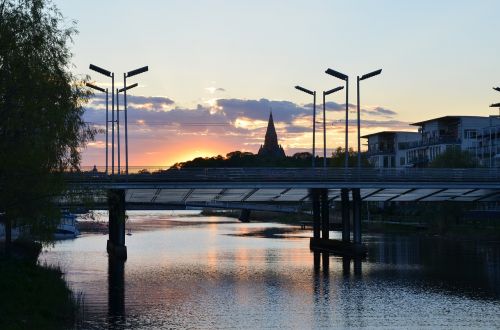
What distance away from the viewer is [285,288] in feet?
210

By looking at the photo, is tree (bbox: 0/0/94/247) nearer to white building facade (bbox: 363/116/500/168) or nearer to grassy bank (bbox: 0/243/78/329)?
grassy bank (bbox: 0/243/78/329)

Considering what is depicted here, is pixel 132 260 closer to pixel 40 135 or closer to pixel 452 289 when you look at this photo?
pixel 452 289

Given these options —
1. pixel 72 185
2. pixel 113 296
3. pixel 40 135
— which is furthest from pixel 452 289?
pixel 40 135

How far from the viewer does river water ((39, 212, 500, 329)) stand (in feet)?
157

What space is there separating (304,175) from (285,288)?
24329 mm

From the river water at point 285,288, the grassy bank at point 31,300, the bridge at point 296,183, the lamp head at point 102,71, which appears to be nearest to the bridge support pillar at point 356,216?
the bridge at point 296,183

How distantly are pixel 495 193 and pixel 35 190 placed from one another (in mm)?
69437

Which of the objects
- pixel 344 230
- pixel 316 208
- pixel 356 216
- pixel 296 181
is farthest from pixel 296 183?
pixel 316 208

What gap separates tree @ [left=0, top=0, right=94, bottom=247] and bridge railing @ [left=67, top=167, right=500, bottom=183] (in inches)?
1376

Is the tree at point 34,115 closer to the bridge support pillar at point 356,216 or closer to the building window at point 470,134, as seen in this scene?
the bridge support pillar at point 356,216

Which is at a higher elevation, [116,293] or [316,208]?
[316,208]

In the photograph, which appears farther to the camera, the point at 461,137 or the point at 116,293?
the point at 461,137

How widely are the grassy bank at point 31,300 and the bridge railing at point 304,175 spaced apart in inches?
1225

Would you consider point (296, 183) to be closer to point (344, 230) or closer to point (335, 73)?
point (335, 73)
